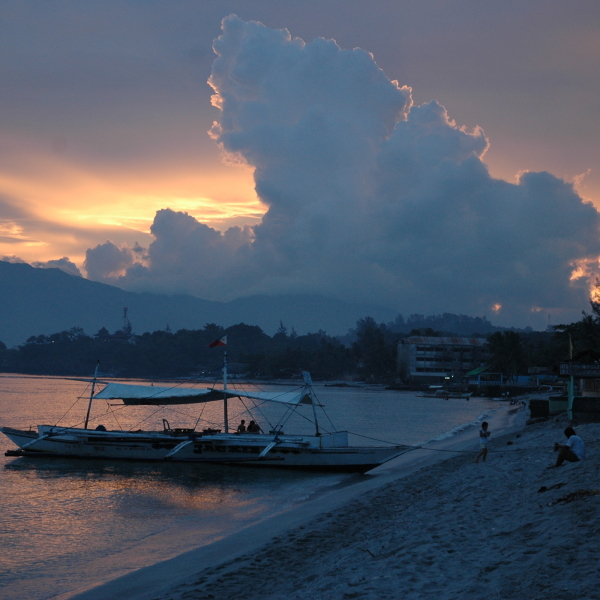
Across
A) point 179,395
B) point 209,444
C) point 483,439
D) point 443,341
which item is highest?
point 443,341

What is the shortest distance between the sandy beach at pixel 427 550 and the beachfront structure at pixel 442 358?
152 m

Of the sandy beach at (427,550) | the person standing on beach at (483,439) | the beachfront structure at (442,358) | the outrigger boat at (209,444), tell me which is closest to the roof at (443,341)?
the beachfront structure at (442,358)

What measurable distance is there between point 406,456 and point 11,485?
807 inches

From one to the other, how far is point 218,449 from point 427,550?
2228 cm

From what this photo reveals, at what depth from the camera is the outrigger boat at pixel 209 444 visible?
30.8 meters

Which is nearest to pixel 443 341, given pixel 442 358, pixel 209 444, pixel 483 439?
pixel 442 358

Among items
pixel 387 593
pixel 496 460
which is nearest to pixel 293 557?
pixel 387 593

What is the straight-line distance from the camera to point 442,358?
170125mm

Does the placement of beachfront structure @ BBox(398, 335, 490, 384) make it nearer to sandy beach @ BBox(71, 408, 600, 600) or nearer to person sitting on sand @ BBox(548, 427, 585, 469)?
sandy beach @ BBox(71, 408, 600, 600)

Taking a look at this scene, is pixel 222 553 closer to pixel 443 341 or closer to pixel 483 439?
pixel 483 439

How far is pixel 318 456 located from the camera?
31000 mm

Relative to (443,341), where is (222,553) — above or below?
below

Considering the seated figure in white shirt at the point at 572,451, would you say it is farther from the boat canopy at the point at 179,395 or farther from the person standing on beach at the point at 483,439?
the boat canopy at the point at 179,395

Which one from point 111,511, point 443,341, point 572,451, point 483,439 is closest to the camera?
point 572,451
